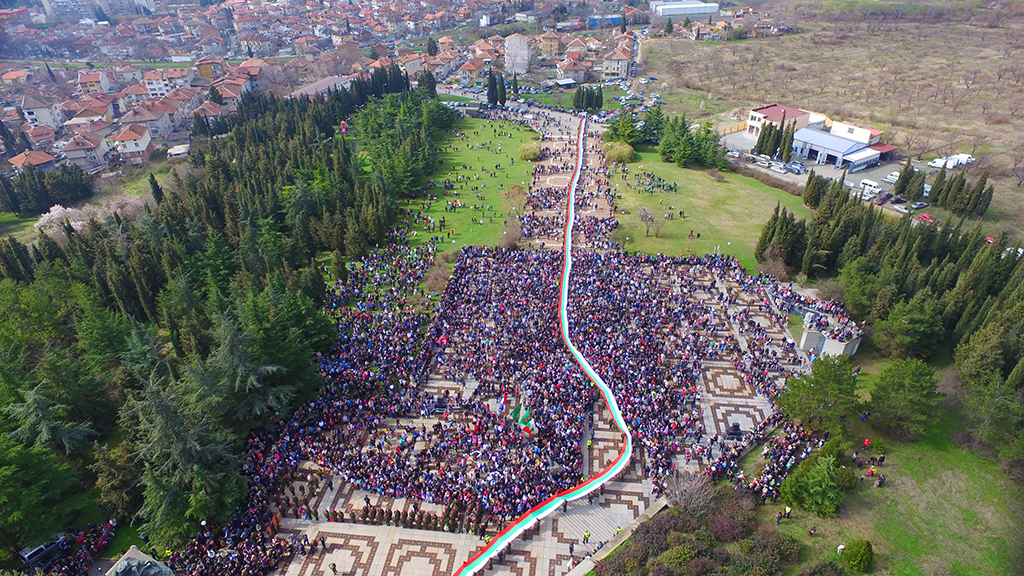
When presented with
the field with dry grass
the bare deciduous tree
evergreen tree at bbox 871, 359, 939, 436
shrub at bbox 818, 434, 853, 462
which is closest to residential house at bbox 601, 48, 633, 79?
the field with dry grass

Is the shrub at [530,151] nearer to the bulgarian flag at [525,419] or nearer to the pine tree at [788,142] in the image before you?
the pine tree at [788,142]

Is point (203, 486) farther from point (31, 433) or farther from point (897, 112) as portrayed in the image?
point (897, 112)

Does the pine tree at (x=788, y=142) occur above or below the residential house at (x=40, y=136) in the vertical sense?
above

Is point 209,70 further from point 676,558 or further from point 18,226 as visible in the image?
point 676,558

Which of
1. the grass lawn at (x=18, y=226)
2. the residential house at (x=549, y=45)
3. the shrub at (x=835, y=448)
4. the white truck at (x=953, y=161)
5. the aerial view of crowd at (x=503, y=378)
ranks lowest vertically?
the grass lawn at (x=18, y=226)

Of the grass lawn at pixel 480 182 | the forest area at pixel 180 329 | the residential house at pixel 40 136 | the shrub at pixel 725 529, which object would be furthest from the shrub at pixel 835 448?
the residential house at pixel 40 136
